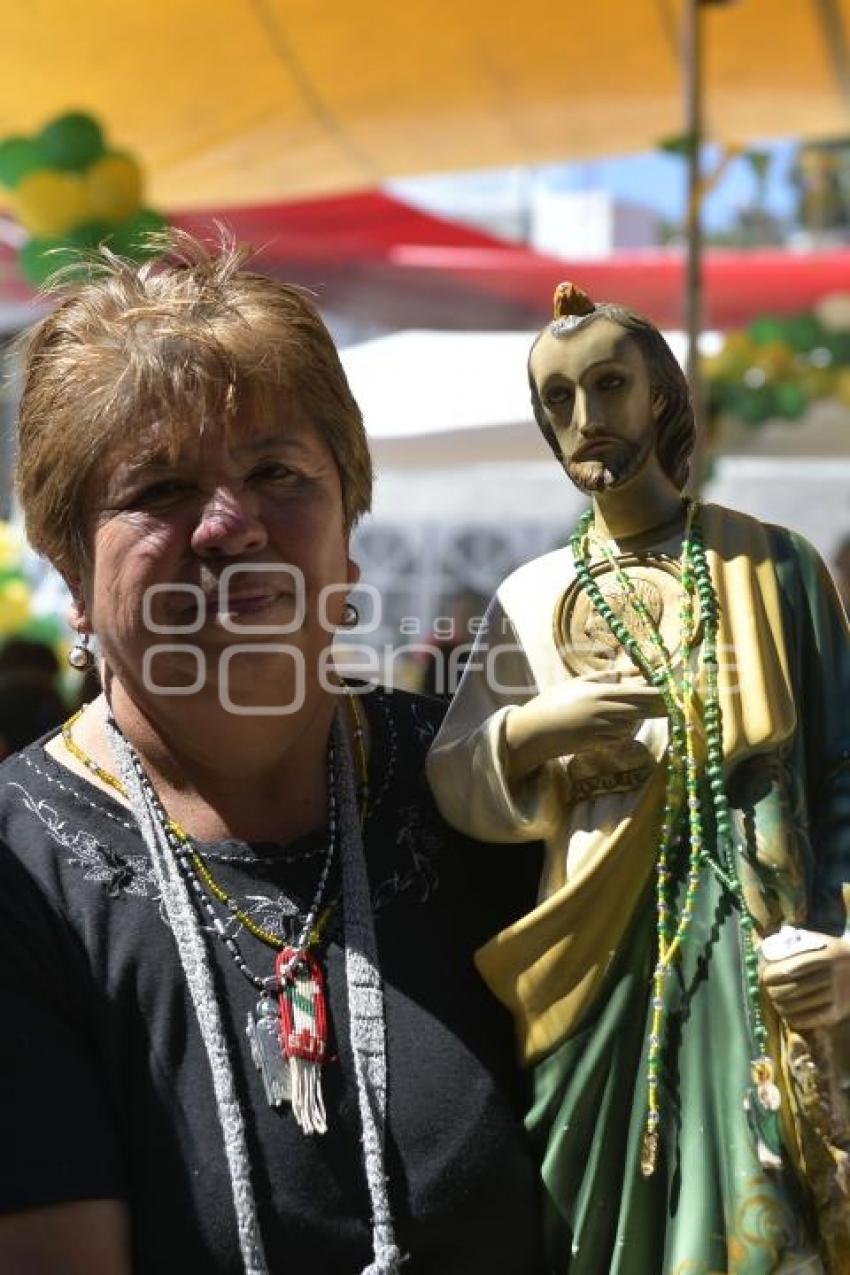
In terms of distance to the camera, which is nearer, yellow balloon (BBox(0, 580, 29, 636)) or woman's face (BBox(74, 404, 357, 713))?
woman's face (BBox(74, 404, 357, 713))

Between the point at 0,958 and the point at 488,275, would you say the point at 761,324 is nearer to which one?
the point at 488,275

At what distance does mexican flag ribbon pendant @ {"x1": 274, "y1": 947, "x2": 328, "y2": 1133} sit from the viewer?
4.57 ft

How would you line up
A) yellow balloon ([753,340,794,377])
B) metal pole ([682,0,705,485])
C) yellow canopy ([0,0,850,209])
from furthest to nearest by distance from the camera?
yellow balloon ([753,340,794,377]), yellow canopy ([0,0,850,209]), metal pole ([682,0,705,485])

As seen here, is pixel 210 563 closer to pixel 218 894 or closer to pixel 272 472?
pixel 272 472

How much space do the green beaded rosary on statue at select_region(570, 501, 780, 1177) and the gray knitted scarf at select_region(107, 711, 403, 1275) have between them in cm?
22

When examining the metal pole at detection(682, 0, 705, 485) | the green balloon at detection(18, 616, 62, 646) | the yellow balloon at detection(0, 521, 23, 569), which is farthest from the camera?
the yellow balloon at detection(0, 521, 23, 569)

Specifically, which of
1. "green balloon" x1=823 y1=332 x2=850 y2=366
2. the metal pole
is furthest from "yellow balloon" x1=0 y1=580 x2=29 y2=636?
"green balloon" x1=823 y1=332 x2=850 y2=366

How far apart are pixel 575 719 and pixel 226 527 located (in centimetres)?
32

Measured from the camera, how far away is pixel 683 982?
136cm

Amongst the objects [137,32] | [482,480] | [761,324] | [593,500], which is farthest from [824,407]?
[593,500]

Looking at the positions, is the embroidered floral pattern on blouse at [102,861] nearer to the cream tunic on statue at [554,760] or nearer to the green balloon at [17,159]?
the cream tunic on statue at [554,760]

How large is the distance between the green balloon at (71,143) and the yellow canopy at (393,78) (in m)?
0.16

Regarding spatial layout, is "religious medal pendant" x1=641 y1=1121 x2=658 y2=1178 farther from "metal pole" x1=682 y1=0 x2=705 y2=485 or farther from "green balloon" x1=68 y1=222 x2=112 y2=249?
"green balloon" x1=68 y1=222 x2=112 y2=249

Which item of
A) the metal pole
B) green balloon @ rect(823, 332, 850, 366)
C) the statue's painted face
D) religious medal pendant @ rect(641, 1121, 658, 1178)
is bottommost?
religious medal pendant @ rect(641, 1121, 658, 1178)
